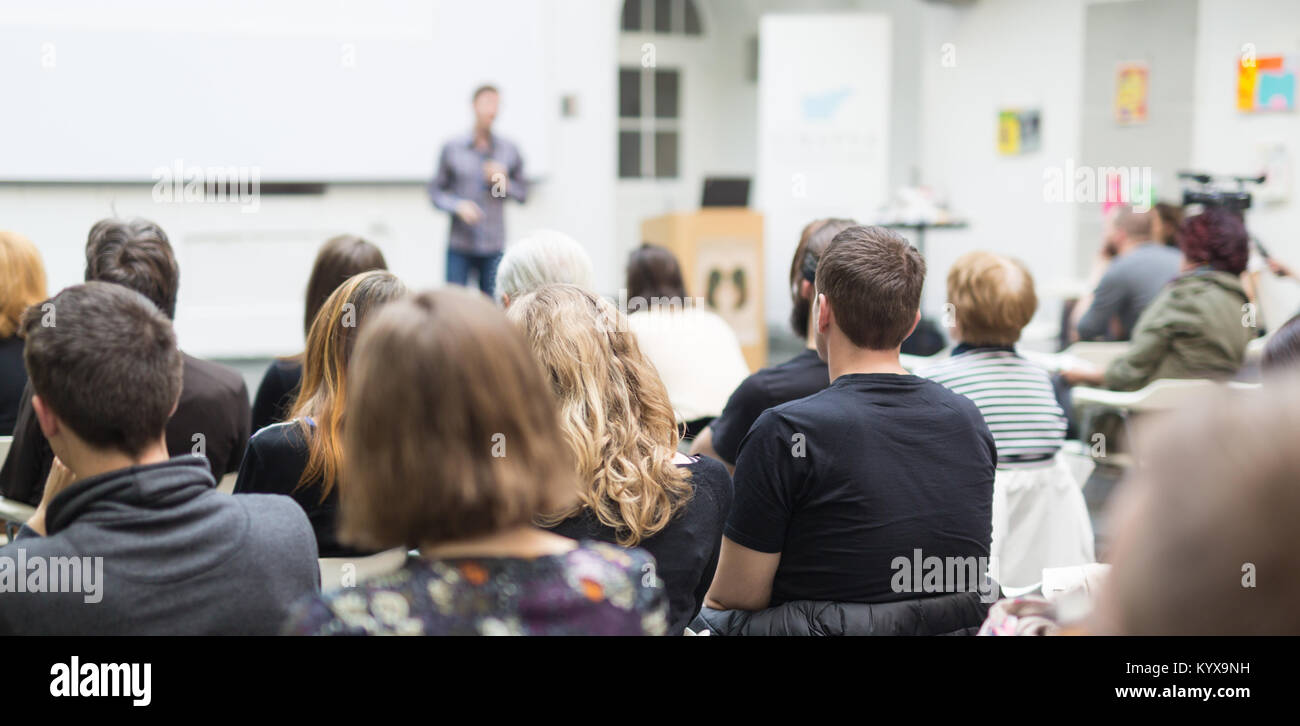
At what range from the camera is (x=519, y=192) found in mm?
6980

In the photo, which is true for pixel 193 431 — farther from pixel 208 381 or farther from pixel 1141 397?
pixel 1141 397

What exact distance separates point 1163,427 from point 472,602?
715 mm

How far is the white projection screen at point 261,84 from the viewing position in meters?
7.39

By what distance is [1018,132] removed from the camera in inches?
334

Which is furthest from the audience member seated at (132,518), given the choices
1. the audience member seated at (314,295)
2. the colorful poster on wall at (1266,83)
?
the colorful poster on wall at (1266,83)

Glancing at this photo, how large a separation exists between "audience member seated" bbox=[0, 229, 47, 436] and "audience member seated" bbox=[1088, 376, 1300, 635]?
9.64 feet

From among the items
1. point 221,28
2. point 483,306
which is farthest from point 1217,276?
point 221,28

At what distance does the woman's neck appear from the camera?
4.18 feet

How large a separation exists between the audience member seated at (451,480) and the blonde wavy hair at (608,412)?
0.54 metres

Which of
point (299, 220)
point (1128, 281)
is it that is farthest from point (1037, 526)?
point (299, 220)

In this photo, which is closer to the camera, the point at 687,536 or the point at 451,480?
the point at 451,480

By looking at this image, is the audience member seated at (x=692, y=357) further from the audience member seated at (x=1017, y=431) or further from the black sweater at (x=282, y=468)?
the black sweater at (x=282, y=468)

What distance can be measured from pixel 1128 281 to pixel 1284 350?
3497 mm

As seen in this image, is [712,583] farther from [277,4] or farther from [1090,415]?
[277,4]
